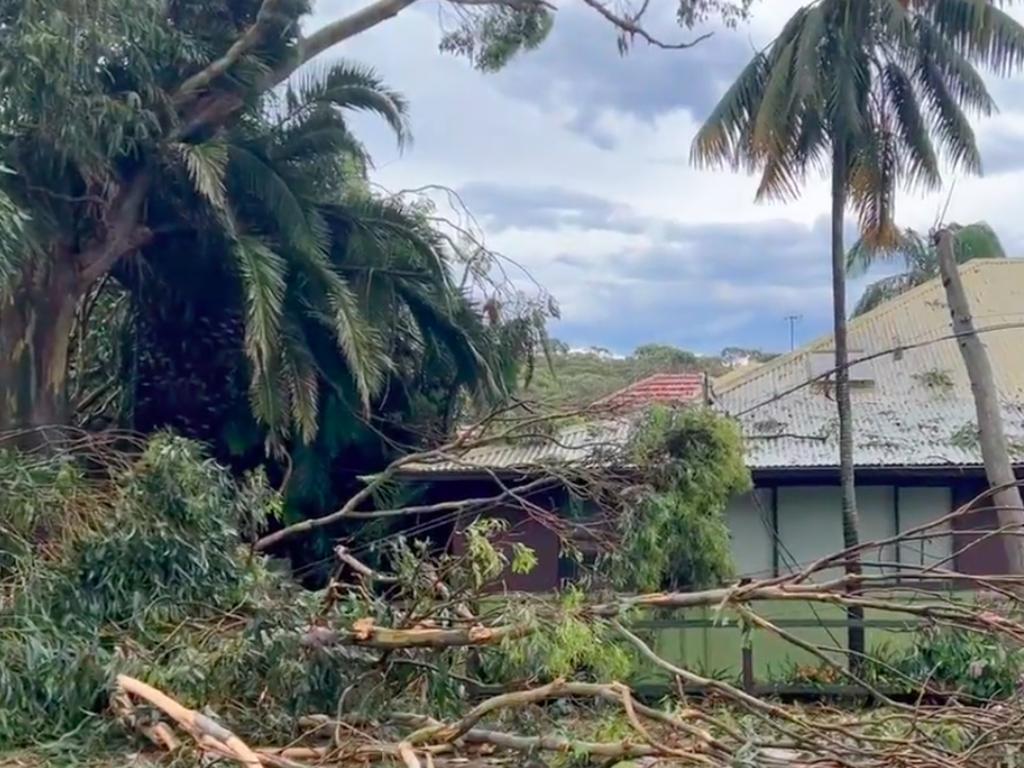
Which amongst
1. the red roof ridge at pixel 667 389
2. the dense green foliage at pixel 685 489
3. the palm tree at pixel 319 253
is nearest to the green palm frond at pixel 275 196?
the palm tree at pixel 319 253

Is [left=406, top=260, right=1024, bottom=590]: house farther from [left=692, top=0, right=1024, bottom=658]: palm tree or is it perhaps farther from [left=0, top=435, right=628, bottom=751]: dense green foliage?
[left=0, top=435, right=628, bottom=751]: dense green foliage

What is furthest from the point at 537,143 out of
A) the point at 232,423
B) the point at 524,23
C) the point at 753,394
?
the point at 232,423

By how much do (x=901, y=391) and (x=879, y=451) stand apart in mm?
2320

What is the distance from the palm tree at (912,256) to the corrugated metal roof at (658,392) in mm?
3095

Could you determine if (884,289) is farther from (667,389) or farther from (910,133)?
(910,133)

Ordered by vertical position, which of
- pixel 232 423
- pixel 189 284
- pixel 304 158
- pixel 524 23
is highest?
pixel 524 23

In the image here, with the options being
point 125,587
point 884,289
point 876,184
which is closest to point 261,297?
point 125,587

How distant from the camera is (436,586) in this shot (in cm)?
812

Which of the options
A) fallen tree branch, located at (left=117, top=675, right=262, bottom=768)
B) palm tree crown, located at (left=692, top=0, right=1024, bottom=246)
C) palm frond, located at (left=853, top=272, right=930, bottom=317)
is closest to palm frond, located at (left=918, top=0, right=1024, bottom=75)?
palm tree crown, located at (left=692, top=0, right=1024, bottom=246)

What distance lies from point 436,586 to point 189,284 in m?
7.66

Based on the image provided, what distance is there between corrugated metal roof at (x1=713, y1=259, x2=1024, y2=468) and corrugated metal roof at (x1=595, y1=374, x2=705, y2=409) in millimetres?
514

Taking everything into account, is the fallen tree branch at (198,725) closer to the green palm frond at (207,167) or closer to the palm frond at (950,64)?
the green palm frond at (207,167)

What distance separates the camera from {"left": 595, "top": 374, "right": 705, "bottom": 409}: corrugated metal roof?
11750 mm

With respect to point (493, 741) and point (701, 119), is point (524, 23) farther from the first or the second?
point (493, 741)
